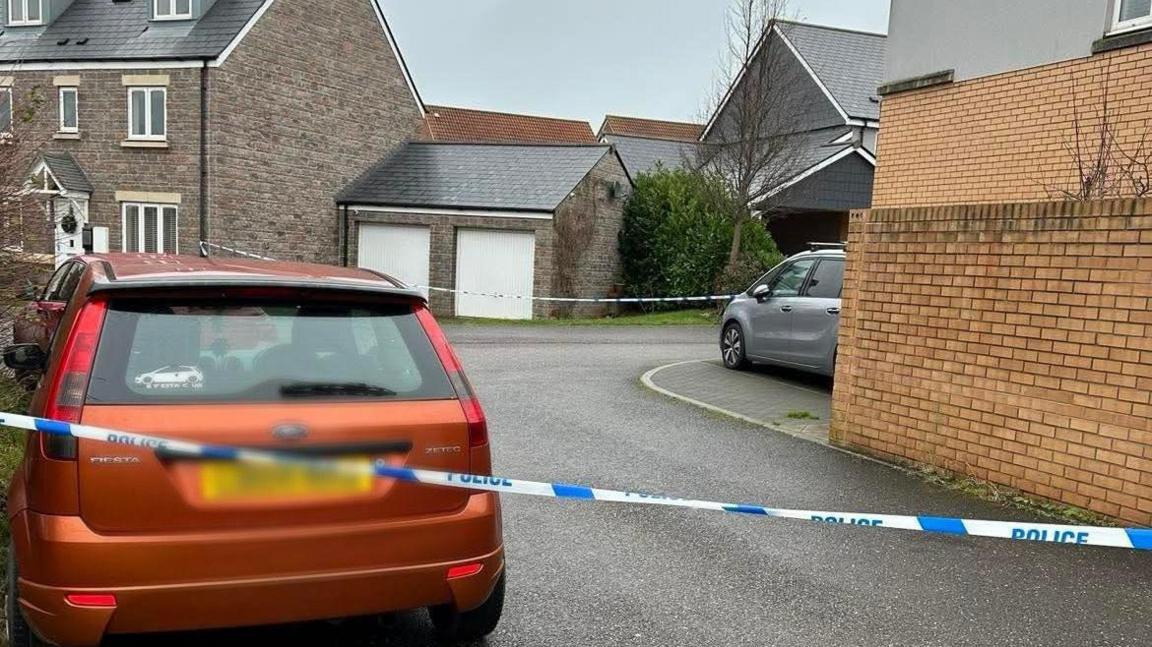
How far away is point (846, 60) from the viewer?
32.4 metres

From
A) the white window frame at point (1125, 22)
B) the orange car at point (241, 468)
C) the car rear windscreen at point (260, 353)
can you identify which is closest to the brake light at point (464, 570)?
the orange car at point (241, 468)

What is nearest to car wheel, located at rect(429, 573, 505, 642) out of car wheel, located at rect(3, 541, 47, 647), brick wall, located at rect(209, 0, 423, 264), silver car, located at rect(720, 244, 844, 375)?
car wheel, located at rect(3, 541, 47, 647)

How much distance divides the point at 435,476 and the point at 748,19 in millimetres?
22822

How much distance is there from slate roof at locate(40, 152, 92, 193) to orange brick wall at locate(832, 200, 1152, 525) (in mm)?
22564

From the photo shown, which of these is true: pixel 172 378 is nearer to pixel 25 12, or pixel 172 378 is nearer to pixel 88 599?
pixel 88 599

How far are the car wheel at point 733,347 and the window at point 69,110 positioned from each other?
2045 cm

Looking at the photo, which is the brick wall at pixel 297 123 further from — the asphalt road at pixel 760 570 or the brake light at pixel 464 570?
the brake light at pixel 464 570

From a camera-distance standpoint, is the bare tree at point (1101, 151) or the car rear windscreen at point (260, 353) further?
the bare tree at point (1101, 151)

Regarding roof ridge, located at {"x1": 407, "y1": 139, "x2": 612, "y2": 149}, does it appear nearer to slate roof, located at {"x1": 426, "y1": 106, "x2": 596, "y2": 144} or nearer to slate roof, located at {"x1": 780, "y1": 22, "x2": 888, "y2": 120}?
slate roof, located at {"x1": 780, "y1": 22, "x2": 888, "y2": 120}

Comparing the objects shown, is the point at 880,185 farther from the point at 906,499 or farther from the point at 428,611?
the point at 428,611

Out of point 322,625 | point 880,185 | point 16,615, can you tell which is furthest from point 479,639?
point 880,185

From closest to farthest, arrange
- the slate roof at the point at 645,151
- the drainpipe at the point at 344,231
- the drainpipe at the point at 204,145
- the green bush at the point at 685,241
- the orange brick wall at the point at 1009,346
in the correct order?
the orange brick wall at the point at 1009,346
the drainpipe at the point at 204,145
the green bush at the point at 685,241
the drainpipe at the point at 344,231
the slate roof at the point at 645,151

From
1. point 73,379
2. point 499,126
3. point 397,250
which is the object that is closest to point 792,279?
point 73,379

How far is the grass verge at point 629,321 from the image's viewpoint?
21828mm
